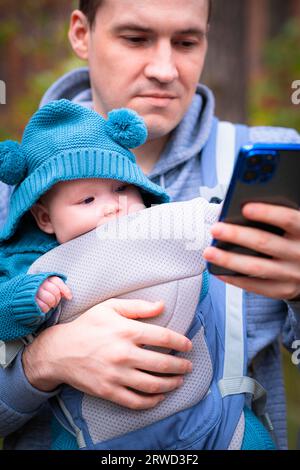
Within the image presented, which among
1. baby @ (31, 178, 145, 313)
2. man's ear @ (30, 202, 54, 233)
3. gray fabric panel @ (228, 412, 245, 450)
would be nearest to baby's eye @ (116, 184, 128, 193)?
baby @ (31, 178, 145, 313)

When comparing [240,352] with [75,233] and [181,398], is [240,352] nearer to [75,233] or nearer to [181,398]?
[181,398]

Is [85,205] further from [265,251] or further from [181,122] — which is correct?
[181,122]

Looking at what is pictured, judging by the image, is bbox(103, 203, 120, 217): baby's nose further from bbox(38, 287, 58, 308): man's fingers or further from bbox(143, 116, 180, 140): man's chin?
bbox(143, 116, 180, 140): man's chin

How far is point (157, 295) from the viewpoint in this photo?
5.99 ft

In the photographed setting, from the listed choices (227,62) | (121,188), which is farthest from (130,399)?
(227,62)

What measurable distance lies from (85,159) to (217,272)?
0.54 metres

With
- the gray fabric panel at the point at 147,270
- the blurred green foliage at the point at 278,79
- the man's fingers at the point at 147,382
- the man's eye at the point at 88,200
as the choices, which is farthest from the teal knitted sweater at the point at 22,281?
the blurred green foliage at the point at 278,79

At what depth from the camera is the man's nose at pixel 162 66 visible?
225cm

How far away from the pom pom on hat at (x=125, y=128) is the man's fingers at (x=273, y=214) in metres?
0.56

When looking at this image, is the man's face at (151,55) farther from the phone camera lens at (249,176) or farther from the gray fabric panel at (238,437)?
the gray fabric panel at (238,437)

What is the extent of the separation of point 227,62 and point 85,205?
8.75ft

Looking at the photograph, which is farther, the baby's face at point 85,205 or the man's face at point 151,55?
the man's face at point 151,55

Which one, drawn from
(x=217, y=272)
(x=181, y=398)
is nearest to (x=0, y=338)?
(x=181, y=398)

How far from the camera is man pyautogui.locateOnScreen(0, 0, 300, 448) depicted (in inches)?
66.5
